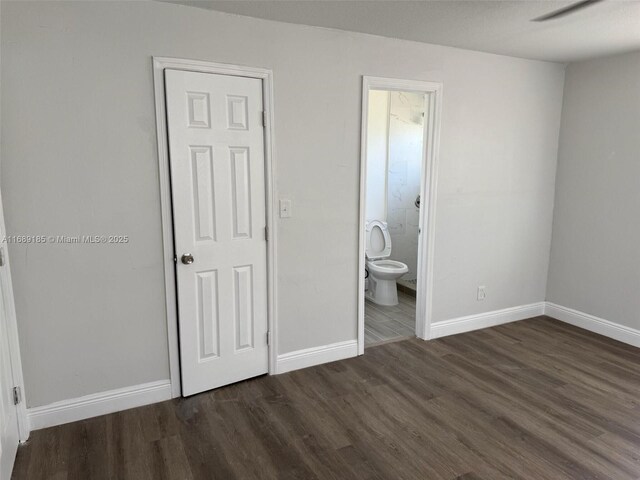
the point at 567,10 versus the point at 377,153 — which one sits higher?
the point at 567,10


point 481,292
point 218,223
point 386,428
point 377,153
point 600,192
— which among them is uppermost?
point 377,153

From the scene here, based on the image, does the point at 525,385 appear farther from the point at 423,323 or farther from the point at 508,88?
the point at 508,88

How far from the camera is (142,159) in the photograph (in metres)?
2.44

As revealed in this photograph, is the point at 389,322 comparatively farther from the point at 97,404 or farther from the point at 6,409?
the point at 6,409

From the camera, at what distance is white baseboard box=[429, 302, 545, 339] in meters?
3.69

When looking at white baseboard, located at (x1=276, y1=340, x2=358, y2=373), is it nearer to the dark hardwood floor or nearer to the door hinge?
the dark hardwood floor

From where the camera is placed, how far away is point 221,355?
2820 mm

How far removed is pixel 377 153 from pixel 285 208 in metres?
2.35

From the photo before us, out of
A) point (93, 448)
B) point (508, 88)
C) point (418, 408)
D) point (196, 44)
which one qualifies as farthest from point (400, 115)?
point (93, 448)

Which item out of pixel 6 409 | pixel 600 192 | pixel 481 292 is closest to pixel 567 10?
pixel 600 192

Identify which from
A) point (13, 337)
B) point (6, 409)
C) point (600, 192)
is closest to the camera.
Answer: point (6, 409)

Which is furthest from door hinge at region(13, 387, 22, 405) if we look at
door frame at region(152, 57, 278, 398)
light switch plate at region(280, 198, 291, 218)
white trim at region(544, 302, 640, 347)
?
white trim at region(544, 302, 640, 347)

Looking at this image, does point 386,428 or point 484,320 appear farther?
point 484,320

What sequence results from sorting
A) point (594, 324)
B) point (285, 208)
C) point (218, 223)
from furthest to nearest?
1. point (594, 324)
2. point (285, 208)
3. point (218, 223)
